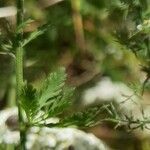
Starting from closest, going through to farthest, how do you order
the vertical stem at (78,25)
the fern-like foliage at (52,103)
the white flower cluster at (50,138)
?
the fern-like foliage at (52,103)
the white flower cluster at (50,138)
the vertical stem at (78,25)

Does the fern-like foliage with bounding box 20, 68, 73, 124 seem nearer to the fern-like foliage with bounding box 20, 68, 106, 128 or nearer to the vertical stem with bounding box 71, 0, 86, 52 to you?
the fern-like foliage with bounding box 20, 68, 106, 128

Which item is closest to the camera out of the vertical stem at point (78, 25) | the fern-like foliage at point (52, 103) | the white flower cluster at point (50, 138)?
the fern-like foliage at point (52, 103)

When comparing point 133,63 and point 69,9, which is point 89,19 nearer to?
point 69,9

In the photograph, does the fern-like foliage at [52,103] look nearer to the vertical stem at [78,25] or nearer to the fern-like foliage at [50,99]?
the fern-like foliage at [50,99]

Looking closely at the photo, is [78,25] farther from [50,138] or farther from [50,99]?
[50,99]

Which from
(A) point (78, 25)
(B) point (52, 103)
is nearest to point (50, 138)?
(B) point (52, 103)

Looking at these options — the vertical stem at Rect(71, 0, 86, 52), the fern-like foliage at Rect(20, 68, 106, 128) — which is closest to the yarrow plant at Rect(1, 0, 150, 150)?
the fern-like foliage at Rect(20, 68, 106, 128)

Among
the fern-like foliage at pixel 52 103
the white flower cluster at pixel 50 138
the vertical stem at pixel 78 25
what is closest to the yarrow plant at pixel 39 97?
the fern-like foliage at pixel 52 103

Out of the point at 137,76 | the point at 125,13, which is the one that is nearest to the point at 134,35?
the point at 125,13

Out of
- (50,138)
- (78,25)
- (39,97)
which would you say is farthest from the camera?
(78,25)

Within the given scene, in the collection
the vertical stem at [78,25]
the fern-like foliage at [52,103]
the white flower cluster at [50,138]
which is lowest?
the white flower cluster at [50,138]
